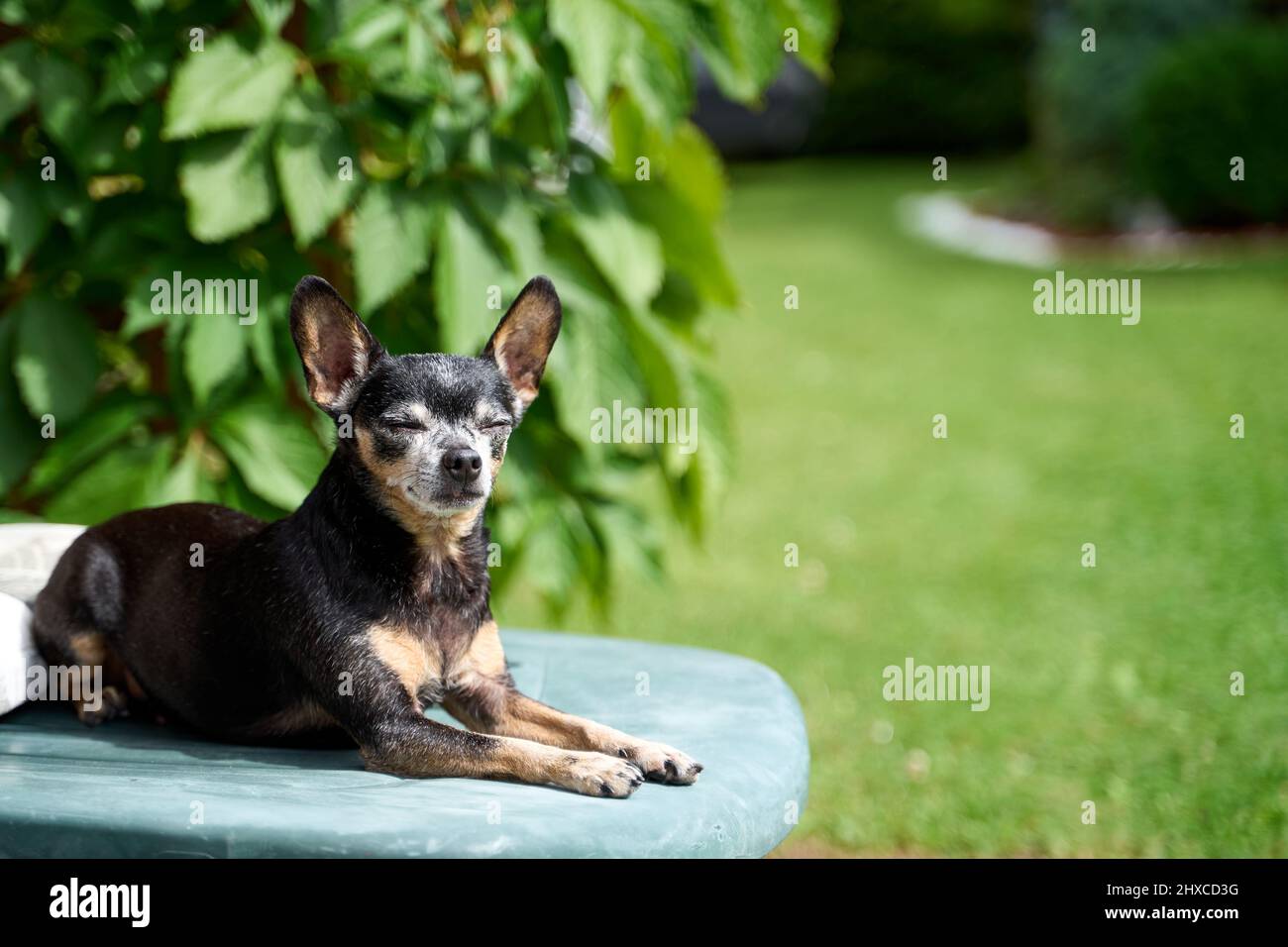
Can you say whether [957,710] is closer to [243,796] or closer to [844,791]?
[844,791]

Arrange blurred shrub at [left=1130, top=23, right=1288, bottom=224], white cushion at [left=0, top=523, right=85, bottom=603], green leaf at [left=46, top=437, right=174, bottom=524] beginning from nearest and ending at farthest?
white cushion at [left=0, top=523, right=85, bottom=603]
green leaf at [left=46, top=437, right=174, bottom=524]
blurred shrub at [left=1130, top=23, right=1288, bottom=224]

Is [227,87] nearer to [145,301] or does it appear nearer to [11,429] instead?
[145,301]

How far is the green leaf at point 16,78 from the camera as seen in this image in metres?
3.52

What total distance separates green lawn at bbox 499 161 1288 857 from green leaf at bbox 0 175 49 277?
6.58 ft

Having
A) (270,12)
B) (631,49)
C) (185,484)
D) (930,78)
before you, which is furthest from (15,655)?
(930,78)

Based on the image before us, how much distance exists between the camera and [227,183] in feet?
11.3

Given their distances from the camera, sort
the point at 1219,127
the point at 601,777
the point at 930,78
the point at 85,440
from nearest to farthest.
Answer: the point at 601,777 → the point at 85,440 → the point at 1219,127 → the point at 930,78

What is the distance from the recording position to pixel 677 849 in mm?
2242

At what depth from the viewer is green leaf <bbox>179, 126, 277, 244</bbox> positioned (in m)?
3.40

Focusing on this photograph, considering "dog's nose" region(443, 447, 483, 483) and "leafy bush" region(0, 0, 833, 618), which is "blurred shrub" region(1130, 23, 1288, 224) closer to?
"leafy bush" region(0, 0, 833, 618)

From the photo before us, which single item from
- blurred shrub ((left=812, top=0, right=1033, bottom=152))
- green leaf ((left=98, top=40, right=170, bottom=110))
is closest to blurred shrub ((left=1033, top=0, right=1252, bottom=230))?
blurred shrub ((left=812, top=0, right=1033, bottom=152))

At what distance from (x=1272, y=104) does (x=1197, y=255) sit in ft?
4.80

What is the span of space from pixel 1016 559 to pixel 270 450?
4.27 meters

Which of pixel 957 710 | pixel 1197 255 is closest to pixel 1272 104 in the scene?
pixel 1197 255
